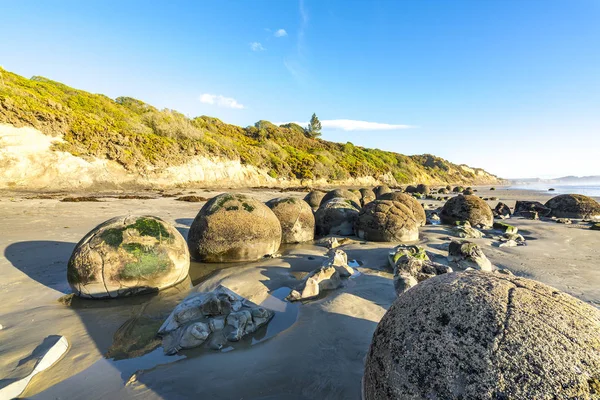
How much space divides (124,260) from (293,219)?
4597 mm

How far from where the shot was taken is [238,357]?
125 inches

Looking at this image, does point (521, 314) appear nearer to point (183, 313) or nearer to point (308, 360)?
point (308, 360)

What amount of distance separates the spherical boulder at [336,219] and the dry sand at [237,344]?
6.77ft

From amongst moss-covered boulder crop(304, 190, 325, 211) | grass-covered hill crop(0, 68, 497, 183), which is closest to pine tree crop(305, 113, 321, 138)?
grass-covered hill crop(0, 68, 497, 183)

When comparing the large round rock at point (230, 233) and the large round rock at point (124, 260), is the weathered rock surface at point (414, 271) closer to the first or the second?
the large round rock at point (230, 233)

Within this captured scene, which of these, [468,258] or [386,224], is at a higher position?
[386,224]

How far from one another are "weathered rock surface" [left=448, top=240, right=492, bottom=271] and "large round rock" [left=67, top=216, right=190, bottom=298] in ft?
17.8

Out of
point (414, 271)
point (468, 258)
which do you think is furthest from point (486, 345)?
point (468, 258)

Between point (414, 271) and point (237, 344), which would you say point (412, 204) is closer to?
point (414, 271)

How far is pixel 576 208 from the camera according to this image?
14.1 m

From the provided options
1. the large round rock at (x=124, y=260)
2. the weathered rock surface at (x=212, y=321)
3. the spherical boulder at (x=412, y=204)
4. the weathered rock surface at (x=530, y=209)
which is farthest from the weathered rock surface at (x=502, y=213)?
the large round rock at (x=124, y=260)

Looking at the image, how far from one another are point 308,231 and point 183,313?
537cm

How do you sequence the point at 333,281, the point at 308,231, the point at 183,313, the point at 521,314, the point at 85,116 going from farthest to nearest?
1. the point at 85,116
2. the point at 308,231
3. the point at 333,281
4. the point at 183,313
5. the point at 521,314

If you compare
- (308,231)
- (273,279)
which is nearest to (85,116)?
(308,231)
